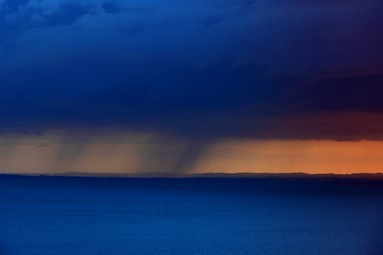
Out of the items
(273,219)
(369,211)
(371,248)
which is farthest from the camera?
(369,211)

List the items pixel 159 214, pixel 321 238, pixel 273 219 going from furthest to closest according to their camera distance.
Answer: pixel 159 214, pixel 273 219, pixel 321 238

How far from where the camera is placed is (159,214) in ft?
317

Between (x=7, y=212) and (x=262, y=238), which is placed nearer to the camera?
(x=262, y=238)

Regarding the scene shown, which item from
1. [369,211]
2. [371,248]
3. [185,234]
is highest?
[369,211]

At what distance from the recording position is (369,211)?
104375 millimetres

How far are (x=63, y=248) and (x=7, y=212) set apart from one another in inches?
1613

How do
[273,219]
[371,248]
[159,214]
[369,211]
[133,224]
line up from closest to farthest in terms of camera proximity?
[371,248] < [133,224] < [273,219] < [159,214] < [369,211]

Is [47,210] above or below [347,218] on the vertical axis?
above

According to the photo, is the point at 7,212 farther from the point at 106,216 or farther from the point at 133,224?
the point at 133,224

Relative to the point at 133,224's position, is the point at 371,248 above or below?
below

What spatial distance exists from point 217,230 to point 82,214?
23.4m

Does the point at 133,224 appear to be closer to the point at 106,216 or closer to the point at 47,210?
the point at 106,216

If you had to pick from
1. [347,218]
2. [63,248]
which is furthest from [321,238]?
[347,218]

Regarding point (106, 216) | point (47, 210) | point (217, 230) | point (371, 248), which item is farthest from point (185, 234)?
point (47, 210)
